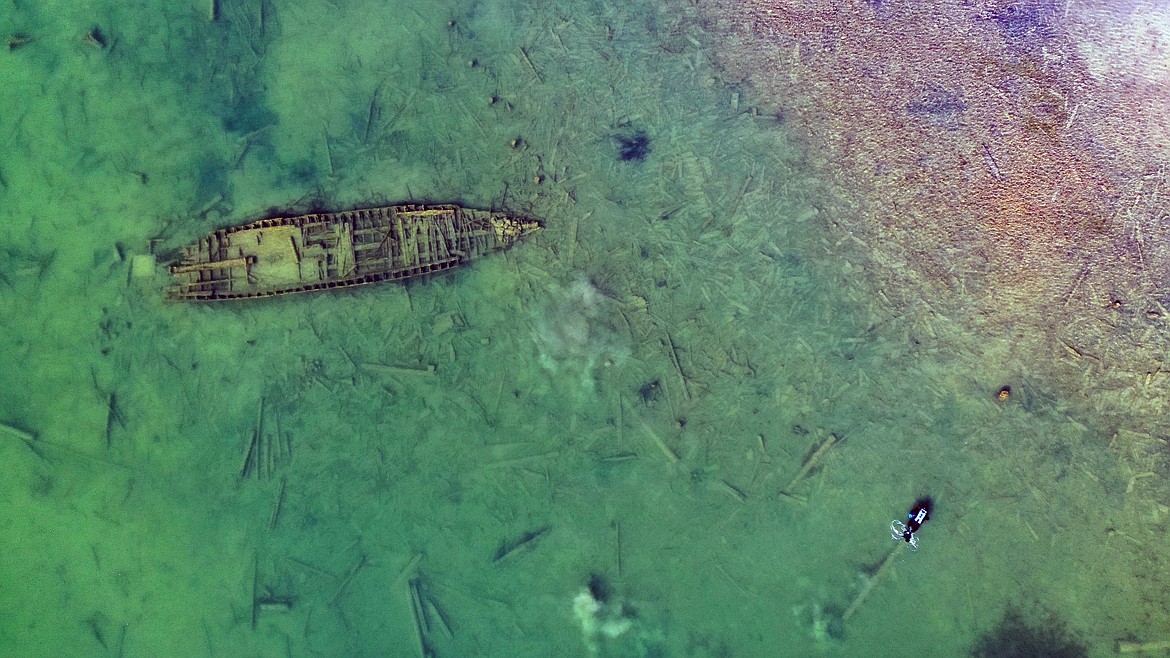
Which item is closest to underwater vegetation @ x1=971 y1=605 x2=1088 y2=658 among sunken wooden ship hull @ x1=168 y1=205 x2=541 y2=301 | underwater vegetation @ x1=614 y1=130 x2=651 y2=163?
underwater vegetation @ x1=614 y1=130 x2=651 y2=163

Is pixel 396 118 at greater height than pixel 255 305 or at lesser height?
greater

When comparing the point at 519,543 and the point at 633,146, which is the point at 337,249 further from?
the point at 519,543

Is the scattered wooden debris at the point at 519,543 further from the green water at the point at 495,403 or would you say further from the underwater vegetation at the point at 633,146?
the underwater vegetation at the point at 633,146

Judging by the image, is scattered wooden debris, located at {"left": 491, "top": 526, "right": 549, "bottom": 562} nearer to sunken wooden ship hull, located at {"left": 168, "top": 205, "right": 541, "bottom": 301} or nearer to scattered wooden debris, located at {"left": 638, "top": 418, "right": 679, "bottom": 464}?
scattered wooden debris, located at {"left": 638, "top": 418, "right": 679, "bottom": 464}

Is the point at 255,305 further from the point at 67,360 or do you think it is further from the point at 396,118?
the point at 396,118

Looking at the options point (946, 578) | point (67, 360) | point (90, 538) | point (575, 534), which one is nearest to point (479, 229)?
point (575, 534)
